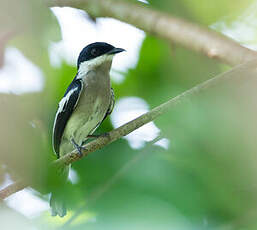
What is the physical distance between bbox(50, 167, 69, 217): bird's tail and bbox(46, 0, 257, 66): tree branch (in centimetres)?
80

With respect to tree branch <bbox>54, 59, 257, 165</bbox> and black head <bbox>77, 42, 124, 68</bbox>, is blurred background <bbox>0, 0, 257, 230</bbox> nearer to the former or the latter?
tree branch <bbox>54, 59, 257, 165</bbox>

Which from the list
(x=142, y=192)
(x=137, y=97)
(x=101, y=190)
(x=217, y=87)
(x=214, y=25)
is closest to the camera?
(x=142, y=192)

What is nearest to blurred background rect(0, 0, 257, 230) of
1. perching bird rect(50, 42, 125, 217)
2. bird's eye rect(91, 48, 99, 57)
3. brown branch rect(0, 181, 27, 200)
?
brown branch rect(0, 181, 27, 200)

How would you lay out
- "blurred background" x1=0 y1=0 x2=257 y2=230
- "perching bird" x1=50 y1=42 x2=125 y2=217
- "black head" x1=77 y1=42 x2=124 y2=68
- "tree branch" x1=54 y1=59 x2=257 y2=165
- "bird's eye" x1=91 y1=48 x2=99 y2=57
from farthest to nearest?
"bird's eye" x1=91 y1=48 x2=99 y2=57 → "black head" x1=77 y1=42 x2=124 y2=68 → "perching bird" x1=50 y1=42 x2=125 y2=217 → "tree branch" x1=54 y1=59 x2=257 y2=165 → "blurred background" x1=0 y1=0 x2=257 y2=230

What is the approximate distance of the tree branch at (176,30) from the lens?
1799mm

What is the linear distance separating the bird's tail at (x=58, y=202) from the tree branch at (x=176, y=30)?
0.80 metres

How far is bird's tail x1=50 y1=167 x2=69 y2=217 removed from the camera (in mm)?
966

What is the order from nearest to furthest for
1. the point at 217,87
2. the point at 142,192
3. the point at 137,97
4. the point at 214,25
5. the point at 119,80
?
1. the point at 142,192
2. the point at 217,87
3. the point at 214,25
4. the point at 137,97
5. the point at 119,80

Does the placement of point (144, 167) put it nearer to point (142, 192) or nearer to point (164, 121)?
point (142, 192)

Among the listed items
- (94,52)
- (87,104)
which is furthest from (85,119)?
(94,52)

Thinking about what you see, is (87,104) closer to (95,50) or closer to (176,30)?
(95,50)

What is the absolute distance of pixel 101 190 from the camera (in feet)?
3.60

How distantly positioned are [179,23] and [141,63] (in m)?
0.45

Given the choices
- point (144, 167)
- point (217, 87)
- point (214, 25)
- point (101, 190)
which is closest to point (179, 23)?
point (214, 25)
